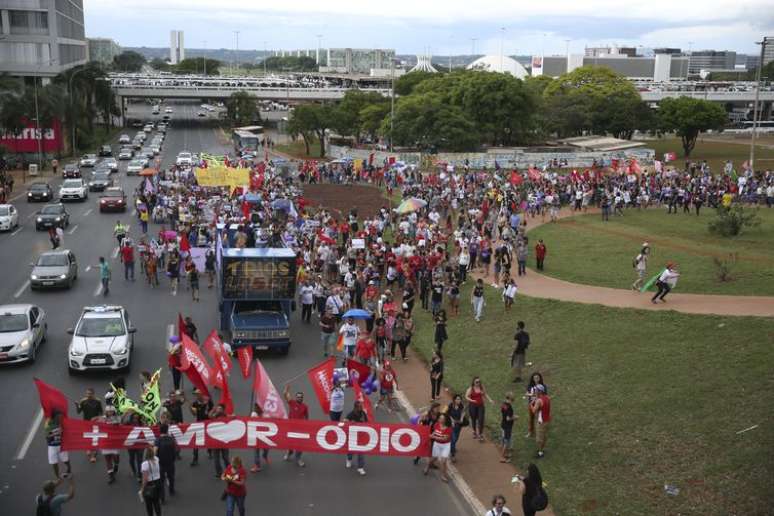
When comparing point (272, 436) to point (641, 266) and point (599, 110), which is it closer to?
point (641, 266)

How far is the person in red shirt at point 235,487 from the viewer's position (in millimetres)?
13102

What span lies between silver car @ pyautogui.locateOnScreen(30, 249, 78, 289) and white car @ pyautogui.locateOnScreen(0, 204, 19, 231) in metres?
12.2

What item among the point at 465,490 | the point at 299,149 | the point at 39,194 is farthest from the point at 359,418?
the point at 299,149

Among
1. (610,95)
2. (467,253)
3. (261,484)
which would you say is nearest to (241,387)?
(261,484)

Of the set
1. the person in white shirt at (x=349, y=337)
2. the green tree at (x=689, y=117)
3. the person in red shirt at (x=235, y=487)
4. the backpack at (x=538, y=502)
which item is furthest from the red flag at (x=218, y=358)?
the green tree at (x=689, y=117)

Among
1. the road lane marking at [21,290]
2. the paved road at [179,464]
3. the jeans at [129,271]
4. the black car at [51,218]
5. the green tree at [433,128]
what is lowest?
the paved road at [179,464]

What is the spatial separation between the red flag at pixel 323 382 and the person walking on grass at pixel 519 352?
494cm

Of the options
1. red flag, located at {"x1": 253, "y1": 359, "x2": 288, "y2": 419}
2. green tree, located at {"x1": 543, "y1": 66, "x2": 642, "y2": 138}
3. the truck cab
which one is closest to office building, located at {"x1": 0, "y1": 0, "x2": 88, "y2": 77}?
green tree, located at {"x1": 543, "y1": 66, "x2": 642, "y2": 138}

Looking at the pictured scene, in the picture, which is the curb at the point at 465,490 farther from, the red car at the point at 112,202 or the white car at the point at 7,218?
the red car at the point at 112,202

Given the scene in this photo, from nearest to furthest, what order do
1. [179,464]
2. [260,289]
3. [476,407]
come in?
[179,464] → [476,407] → [260,289]

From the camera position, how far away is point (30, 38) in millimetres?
88000

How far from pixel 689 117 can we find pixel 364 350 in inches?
2790

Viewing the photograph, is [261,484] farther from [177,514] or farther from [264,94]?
[264,94]

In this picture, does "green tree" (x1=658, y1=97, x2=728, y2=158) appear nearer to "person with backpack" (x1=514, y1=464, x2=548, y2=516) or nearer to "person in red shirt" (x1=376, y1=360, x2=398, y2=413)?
"person in red shirt" (x1=376, y1=360, x2=398, y2=413)
